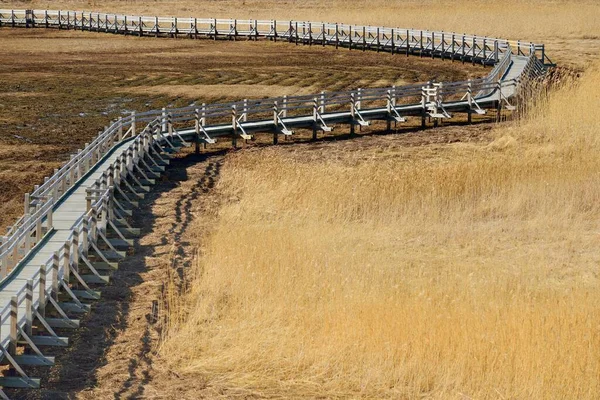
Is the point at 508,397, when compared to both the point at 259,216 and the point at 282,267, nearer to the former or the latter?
the point at 282,267

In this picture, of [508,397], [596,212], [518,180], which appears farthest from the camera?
[518,180]

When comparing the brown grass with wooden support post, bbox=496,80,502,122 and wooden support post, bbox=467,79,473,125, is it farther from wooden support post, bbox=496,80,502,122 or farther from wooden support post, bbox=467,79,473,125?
wooden support post, bbox=496,80,502,122

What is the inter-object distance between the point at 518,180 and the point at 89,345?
43.0ft

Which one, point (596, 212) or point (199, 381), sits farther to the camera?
point (596, 212)

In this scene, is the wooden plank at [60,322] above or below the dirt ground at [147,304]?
above

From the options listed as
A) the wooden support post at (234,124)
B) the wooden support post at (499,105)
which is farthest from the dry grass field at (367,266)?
the wooden support post at (499,105)

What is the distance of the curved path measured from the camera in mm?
16156

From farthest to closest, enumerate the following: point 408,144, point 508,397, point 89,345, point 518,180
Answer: point 408,144 → point 518,180 → point 89,345 → point 508,397

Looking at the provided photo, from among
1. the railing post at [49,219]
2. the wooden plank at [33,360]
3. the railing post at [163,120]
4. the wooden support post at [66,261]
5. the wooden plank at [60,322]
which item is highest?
the wooden support post at [66,261]

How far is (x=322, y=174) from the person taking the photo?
2873cm

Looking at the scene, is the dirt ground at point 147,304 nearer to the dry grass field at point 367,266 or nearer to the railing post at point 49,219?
the dry grass field at point 367,266

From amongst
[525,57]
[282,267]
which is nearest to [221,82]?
[525,57]

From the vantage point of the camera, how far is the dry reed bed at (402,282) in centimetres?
1497

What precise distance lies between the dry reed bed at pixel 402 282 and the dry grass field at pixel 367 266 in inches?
1.4
